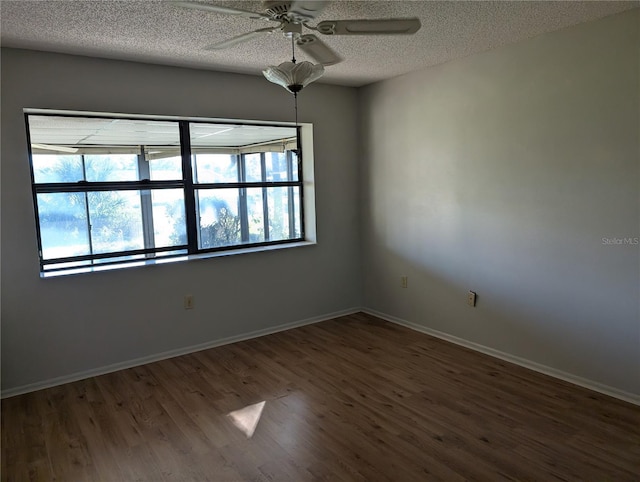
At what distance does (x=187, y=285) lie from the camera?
→ 3.81 metres

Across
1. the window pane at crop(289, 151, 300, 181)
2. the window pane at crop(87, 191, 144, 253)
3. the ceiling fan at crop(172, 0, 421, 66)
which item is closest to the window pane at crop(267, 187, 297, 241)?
the window pane at crop(289, 151, 300, 181)

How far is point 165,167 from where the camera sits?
377 cm

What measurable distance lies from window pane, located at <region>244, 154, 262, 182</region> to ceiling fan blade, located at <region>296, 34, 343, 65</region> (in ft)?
5.69

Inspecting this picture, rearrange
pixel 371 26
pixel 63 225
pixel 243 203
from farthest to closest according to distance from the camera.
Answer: pixel 243 203
pixel 63 225
pixel 371 26

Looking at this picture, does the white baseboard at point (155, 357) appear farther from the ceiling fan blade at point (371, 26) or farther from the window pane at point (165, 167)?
the ceiling fan blade at point (371, 26)

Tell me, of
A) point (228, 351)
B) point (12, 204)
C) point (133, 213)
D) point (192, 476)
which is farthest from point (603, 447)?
point (12, 204)

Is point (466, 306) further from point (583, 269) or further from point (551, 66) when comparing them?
point (551, 66)

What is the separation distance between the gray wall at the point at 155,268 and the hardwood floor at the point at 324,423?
0.28 metres

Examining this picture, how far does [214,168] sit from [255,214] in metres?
0.59

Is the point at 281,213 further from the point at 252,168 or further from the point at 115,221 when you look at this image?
the point at 115,221

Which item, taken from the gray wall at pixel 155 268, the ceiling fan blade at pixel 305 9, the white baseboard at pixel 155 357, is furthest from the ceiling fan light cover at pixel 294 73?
the white baseboard at pixel 155 357

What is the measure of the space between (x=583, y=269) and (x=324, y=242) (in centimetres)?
233

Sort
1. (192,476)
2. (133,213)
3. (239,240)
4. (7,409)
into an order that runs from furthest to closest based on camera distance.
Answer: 1. (239,240)
2. (133,213)
3. (7,409)
4. (192,476)

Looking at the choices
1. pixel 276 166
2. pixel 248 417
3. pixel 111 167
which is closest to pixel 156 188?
pixel 111 167
